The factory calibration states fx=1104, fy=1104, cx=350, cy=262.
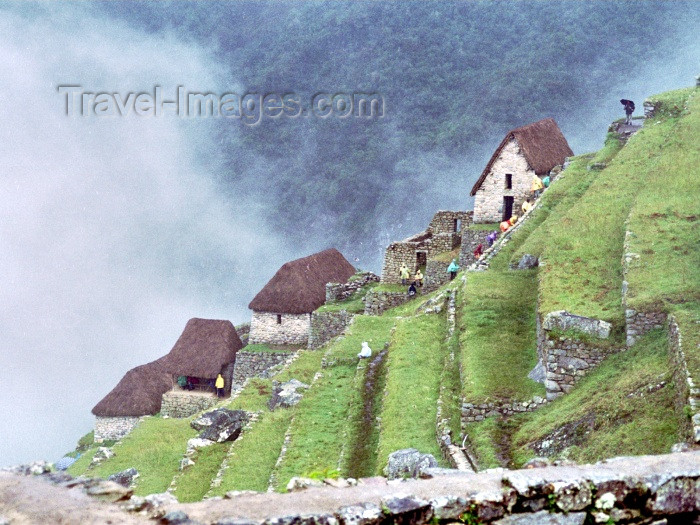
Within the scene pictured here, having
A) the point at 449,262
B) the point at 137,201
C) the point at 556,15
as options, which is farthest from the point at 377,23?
the point at 449,262

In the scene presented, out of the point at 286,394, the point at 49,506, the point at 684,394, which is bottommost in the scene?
the point at 49,506

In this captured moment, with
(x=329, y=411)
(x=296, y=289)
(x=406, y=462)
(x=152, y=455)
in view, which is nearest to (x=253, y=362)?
(x=296, y=289)

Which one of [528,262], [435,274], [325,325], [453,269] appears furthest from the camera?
[325,325]

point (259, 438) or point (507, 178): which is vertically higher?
point (507, 178)

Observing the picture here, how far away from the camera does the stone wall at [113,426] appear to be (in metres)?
35.2

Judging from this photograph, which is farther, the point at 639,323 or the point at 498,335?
the point at 498,335

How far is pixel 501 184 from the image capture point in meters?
36.5

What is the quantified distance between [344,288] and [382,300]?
13.5ft

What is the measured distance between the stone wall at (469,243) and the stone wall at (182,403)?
9151mm

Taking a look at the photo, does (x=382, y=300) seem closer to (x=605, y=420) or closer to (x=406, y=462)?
(x=406, y=462)

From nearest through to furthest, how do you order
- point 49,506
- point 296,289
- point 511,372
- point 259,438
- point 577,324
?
point 49,506 < point 577,324 < point 511,372 < point 259,438 < point 296,289

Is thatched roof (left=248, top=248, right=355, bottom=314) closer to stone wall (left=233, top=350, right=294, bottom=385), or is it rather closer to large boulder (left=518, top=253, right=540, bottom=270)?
stone wall (left=233, top=350, right=294, bottom=385)

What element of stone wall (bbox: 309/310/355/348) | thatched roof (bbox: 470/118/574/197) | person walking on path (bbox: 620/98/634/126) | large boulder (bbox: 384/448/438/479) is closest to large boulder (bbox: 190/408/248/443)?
large boulder (bbox: 384/448/438/479)

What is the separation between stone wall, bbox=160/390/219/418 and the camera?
35594 millimetres
